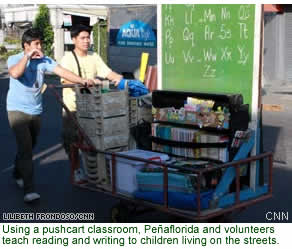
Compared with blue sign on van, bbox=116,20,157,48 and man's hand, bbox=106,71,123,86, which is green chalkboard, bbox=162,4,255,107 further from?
blue sign on van, bbox=116,20,157,48

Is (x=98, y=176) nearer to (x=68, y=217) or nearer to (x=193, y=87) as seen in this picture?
(x=68, y=217)

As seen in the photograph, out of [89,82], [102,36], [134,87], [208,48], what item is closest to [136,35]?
[102,36]

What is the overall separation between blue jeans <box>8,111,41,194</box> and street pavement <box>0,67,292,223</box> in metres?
A: 0.32

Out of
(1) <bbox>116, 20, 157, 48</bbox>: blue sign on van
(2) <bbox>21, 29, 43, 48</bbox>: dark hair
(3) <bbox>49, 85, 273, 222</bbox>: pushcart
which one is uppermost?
(1) <bbox>116, 20, 157, 48</bbox>: blue sign on van

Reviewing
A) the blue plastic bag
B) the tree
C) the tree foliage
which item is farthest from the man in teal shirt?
the tree

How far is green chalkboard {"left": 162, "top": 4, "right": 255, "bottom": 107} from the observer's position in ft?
16.2

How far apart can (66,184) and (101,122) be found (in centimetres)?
183

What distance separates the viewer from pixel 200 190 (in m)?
4.48

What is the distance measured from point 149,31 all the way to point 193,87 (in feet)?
41.8

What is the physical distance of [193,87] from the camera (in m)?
5.49

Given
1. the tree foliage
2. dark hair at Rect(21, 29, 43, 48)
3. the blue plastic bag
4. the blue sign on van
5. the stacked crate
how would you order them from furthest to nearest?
the tree foliage
the blue sign on van
dark hair at Rect(21, 29, 43, 48)
the blue plastic bag
the stacked crate

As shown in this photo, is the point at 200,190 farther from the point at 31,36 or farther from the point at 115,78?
the point at 31,36

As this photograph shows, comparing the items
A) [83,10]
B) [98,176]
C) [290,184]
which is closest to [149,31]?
[83,10]

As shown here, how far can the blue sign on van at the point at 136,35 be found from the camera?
18.0 m
